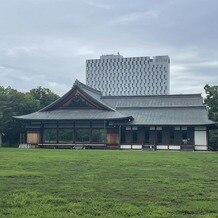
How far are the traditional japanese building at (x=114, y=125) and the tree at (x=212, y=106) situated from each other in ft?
4.18

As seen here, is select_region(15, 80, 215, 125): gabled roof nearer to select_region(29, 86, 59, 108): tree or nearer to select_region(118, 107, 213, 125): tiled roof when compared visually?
select_region(118, 107, 213, 125): tiled roof

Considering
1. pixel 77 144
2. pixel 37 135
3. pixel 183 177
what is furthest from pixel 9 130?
pixel 183 177

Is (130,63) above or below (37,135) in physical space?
above

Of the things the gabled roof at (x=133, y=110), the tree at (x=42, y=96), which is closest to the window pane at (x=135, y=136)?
the gabled roof at (x=133, y=110)

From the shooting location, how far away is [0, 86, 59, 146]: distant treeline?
56109 millimetres

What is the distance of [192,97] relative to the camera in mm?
56875

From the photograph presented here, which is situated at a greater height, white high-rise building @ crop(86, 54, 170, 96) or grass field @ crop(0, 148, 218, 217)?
white high-rise building @ crop(86, 54, 170, 96)

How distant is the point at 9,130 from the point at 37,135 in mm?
6756

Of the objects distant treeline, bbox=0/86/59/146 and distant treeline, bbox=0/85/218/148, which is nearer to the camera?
Result: distant treeline, bbox=0/85/218/148

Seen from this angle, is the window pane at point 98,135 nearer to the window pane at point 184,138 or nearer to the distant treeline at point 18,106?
the window pane at point 184,138

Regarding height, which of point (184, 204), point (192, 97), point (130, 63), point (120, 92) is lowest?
point (184, 204)

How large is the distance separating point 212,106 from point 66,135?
2049 cm

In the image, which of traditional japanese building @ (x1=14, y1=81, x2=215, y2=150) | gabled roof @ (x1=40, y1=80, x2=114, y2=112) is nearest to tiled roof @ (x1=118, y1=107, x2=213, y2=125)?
traditional japanese building @ (x1=14, y1=81, x2=215, y2=150)

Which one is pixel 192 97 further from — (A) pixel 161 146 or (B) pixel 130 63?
(B) pixel 130 63
